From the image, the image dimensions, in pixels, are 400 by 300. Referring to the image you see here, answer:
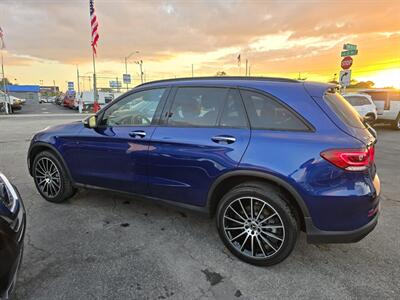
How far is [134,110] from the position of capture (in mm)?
3498

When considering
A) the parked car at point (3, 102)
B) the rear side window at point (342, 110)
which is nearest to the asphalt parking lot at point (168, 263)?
the rear side window at point (342, 110)

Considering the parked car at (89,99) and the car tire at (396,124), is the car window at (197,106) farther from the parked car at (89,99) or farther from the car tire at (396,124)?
the parked car at (89,99)

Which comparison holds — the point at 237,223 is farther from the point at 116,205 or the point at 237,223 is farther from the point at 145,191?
the point at 116,205

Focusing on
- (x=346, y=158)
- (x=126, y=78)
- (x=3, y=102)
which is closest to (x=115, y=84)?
(x=126, y=78)

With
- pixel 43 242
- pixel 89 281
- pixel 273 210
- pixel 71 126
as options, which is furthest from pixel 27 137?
pixel 273 210

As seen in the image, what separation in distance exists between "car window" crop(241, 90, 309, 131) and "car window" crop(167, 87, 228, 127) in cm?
30

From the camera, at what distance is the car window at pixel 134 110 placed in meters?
3.31

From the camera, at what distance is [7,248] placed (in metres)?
1.85

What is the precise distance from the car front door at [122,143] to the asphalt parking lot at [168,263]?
0.54m

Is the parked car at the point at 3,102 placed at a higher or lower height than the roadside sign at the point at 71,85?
lower

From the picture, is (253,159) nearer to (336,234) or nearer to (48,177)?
(336,234)

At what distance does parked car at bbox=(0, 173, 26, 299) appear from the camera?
181 cm

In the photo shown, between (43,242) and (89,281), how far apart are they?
0.97 meters

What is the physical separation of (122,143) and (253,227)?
5.75 feet
